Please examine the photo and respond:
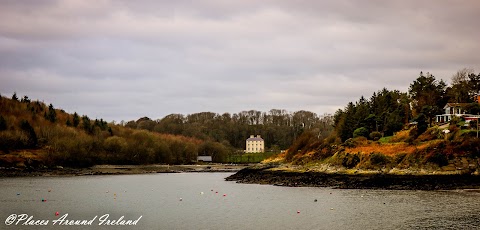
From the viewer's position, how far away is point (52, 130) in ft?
431

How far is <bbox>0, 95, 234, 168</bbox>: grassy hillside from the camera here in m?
116

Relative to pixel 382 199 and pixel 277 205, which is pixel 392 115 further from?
pixel 277 205

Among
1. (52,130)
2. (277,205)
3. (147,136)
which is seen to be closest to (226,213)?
(277,205)

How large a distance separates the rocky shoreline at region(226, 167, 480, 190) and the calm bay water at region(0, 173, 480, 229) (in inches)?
133

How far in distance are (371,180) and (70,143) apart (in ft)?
276

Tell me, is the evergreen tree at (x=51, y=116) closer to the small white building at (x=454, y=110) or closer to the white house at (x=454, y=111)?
the white house at (x=454, y=111)

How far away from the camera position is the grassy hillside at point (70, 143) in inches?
4567

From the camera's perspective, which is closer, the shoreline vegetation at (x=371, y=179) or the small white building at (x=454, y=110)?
the shoreline vegetation at (x=371, y=179)

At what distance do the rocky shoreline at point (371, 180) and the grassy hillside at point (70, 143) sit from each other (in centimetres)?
5915

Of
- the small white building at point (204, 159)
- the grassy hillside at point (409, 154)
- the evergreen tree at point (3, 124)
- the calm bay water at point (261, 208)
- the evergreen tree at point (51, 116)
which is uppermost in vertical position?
the evergreen tree at point (51, 116)

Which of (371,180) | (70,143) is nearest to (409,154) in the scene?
(371,180)

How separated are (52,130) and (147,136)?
31.8m

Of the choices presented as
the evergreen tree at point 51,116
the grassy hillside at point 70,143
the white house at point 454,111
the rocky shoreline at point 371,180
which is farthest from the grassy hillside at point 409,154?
the evergreen tree at point 51,116

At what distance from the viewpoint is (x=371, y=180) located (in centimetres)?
6181
